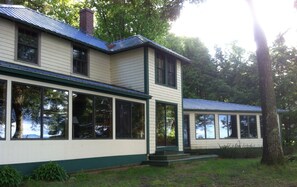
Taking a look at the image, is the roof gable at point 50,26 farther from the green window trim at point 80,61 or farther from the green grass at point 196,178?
the green grass at point 196,178

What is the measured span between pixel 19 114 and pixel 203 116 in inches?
552

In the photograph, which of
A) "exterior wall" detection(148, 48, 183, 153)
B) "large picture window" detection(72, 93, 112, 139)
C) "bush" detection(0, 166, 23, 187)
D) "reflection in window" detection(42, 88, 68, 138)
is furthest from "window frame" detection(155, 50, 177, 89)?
"bush" detection(0, 166, 23, 187)

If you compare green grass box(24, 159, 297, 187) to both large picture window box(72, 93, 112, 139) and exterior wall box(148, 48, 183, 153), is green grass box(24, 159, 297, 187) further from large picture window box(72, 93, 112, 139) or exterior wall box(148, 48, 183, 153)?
exterior wall box(148, 48, 183, 153)

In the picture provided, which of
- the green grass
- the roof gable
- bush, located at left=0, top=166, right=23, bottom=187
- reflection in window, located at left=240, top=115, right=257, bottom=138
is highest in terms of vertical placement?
the roof gable

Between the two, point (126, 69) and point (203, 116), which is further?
point (203, 116)

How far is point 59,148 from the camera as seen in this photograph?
1068 cm

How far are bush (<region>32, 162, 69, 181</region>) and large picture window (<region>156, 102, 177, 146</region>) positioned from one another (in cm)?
711

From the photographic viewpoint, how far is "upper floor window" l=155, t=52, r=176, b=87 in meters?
16.8

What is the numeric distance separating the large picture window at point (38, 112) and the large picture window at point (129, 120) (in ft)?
10.6

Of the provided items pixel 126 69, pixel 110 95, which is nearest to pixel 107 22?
pixel 126 69

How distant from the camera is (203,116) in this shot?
21.4 meters

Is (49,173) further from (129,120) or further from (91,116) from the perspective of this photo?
(129,120)

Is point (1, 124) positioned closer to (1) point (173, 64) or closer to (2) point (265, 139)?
(2) point (265, 139)

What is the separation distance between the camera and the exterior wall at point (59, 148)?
908 centimetres
